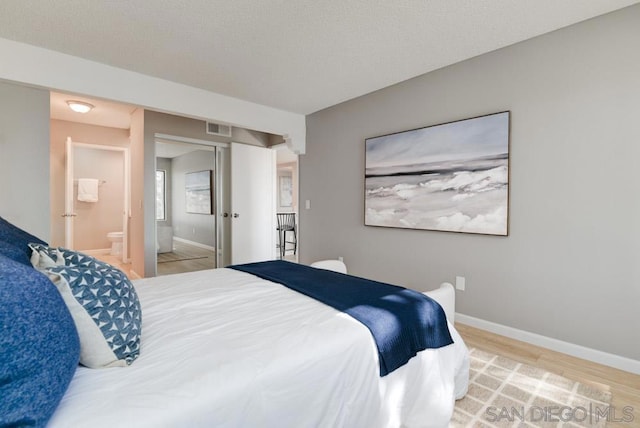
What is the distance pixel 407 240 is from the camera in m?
3.31

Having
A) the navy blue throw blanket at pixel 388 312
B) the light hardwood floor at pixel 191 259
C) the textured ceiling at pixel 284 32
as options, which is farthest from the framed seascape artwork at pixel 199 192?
the navy blue throw blanket at pixel 388 312

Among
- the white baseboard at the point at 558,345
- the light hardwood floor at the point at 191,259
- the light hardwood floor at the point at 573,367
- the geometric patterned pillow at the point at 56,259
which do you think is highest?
the geometric patterned pillow at the point at 56,259

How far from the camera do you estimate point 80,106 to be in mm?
4242

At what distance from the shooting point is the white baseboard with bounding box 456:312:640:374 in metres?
2.08

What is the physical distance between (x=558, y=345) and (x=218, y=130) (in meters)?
4.82

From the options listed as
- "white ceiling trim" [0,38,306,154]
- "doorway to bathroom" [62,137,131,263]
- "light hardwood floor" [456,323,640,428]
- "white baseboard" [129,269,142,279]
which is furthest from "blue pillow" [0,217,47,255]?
"doorway to bathroom" [62,137,131,263]

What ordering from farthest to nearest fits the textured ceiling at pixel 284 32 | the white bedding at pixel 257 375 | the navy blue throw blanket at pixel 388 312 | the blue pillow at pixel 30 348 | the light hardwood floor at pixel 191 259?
1. the light hardwood floor at pixel 191 259
2. the textured ceiling at pixel 284 32
3. the navy blue throw blanket at pixel 388 312
4. the white bedding at pixel 257 375
5. the blue pillow at pixel 30 348

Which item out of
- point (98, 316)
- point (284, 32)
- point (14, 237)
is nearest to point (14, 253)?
point (14, 237)

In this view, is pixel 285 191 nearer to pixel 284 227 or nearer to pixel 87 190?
pixel 284 227

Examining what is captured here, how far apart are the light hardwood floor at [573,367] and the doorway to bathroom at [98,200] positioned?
5.99 m

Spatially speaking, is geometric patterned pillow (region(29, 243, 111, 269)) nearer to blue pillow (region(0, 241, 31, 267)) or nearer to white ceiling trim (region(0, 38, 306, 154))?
blue pillow (region(0, 241, 31, 267))

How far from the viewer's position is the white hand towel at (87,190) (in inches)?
239

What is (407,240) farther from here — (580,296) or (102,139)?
(102,139)

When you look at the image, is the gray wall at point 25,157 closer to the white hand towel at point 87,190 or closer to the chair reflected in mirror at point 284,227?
the white hand towel at point 87,190
